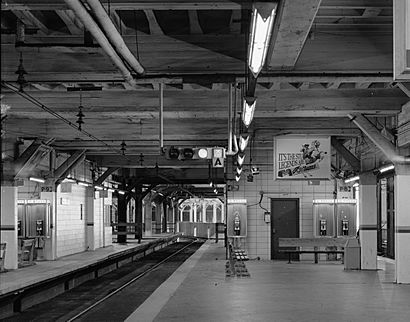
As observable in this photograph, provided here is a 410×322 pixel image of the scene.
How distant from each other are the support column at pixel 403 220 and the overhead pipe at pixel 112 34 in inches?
292

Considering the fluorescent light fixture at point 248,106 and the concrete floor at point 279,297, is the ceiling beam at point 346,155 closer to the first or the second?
the concrete floor at point 279,297

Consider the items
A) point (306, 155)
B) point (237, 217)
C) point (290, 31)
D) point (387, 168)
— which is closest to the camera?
point (290, 31)

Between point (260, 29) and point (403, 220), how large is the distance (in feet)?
32.0

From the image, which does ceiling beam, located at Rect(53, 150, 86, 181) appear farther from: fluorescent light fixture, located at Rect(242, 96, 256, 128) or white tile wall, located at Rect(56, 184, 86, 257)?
fluorescent light fixture, located at Rect(242, 96, 256, 128)

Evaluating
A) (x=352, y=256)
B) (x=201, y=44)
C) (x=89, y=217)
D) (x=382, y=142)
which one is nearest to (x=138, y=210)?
(x=89, y=217)

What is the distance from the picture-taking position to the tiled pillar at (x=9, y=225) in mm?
18172

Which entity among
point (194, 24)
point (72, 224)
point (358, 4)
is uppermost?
point (194, 24)

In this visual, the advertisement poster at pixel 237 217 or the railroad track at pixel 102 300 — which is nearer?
the railroad track at pixel 102 300

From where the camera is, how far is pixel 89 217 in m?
27.9

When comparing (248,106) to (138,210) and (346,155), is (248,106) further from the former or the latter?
(138,210)

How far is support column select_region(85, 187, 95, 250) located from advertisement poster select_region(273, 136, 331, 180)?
13.7 metres

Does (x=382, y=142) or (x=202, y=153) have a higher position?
(x=382, y=142)

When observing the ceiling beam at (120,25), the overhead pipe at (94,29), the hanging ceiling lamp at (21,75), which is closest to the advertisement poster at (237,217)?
the ceiling beam at (120,25)

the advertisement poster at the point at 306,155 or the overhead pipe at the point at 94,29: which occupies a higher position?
the overhead pipe at the point at 94,29
